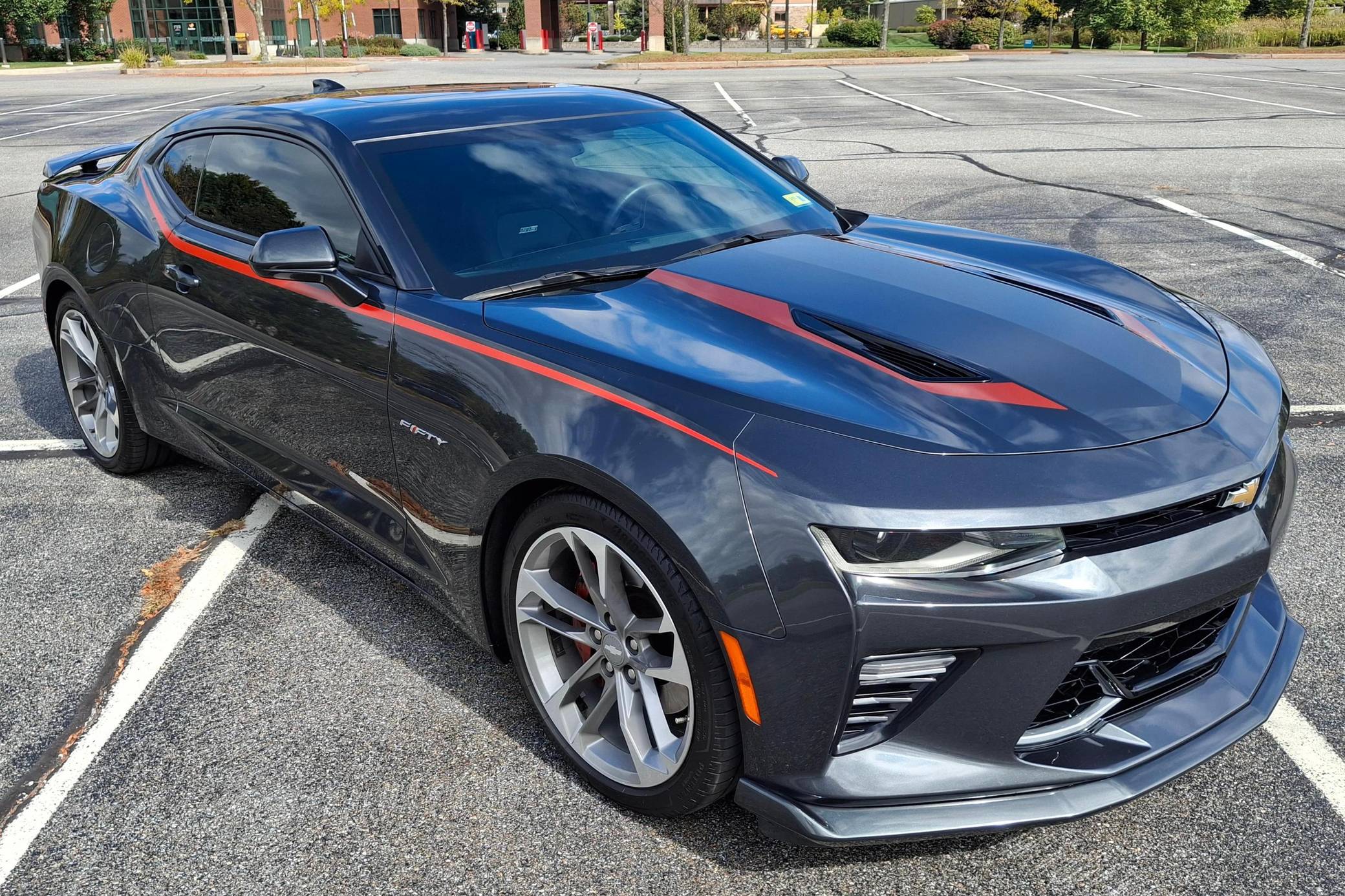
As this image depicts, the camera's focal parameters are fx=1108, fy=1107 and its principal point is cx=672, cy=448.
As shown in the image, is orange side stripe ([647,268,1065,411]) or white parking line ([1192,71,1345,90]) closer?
orange side stripe ([647,268,1065,411])

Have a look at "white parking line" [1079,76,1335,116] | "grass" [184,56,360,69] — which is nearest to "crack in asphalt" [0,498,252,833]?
"white parking line" [1079,76,1335,116]

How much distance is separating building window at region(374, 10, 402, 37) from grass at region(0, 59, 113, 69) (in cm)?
1920

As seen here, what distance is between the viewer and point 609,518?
234cm

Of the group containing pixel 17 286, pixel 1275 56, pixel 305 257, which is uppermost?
pixel 1275 56

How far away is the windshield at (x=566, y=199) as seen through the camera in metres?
3.06

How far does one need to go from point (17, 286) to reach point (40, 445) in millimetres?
3514

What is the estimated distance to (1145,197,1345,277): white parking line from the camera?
7.38 meters

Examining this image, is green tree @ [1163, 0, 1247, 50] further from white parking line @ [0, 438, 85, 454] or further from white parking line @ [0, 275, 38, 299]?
white parking line @ [0, 438, 85, 454]

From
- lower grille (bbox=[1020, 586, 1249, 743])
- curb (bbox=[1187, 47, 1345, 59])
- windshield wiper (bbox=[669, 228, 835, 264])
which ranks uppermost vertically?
curb (bbox=[1187, 47, 1345, 59])

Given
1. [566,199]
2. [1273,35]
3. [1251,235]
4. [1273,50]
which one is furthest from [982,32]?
[566,199]

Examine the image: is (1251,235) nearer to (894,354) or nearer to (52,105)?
(894,354)

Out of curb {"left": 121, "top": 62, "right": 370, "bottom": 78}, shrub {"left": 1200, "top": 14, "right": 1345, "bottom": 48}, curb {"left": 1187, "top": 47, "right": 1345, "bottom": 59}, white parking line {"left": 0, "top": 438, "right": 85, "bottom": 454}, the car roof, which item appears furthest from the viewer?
shrub {"left": 1200, "top": 14, "right": 1345, "bottom": 48}

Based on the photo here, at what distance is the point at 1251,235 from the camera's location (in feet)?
27.2

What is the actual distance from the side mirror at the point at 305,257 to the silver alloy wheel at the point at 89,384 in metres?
1.84
